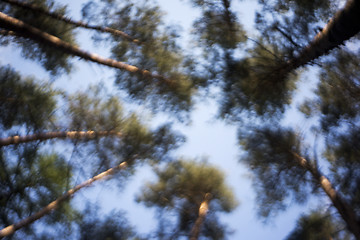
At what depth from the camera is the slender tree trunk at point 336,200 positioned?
3094mm

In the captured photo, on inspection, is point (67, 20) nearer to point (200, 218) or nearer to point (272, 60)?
point (272, 60)

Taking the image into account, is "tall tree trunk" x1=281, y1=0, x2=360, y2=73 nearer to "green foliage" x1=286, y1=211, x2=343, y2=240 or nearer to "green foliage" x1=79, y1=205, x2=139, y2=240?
"green foliage" x1=286, y1=211, x2=343, y2=240

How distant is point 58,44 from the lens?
4133mm

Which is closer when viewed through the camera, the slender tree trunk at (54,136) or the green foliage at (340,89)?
the green foliage at (340,89)

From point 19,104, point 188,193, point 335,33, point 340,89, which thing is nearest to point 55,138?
point 19,104

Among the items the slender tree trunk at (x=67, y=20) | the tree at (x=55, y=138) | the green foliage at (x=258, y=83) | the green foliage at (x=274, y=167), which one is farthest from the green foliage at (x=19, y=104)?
the green foliage at (x=274, y=167)

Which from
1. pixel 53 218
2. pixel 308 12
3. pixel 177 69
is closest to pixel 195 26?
pixel 177 69

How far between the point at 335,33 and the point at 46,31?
471 cm

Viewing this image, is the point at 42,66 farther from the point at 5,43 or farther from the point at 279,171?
the point at 279,171

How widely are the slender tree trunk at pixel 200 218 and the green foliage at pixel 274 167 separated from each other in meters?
1.30

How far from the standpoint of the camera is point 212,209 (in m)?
6.20

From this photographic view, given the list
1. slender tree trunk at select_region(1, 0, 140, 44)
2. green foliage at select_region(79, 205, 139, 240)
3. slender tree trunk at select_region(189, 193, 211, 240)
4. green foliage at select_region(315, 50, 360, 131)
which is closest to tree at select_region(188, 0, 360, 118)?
green foliage at select_region(315, 50, 360, 131)

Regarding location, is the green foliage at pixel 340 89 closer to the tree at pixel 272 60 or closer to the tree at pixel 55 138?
the tree at pixel 272 60

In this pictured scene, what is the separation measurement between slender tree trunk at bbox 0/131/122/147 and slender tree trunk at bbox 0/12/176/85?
141 centimetres
